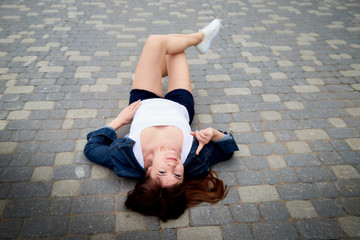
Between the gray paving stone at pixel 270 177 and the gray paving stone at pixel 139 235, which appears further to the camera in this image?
the gray paving stone at pixel 270 177

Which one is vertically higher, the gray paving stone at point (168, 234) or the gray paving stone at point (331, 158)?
the gray paving stone at point (331, 158)

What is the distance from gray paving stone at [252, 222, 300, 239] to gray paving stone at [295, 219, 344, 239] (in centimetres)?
9

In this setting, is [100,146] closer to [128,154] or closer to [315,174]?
[128,154]

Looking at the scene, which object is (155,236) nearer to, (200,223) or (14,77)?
(200,223)

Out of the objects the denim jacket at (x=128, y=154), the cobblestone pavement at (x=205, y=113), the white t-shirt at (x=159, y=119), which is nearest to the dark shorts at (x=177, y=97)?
the white t-shirt at (x=159, y=119)

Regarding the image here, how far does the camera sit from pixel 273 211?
8.25 ft

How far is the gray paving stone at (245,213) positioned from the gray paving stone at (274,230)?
0.08 meters

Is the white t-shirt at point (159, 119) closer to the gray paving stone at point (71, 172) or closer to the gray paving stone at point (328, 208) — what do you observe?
the gray paving stone at point (71, 172)

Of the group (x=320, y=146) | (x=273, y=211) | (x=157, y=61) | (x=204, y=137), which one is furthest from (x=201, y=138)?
(x=320, y=146)

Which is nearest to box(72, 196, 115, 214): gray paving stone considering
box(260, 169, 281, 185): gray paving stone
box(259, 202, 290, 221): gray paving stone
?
box(259, 202, 290, 221): gray paving stone

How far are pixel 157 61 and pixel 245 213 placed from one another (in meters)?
2.30

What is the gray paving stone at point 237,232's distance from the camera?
2312 mm

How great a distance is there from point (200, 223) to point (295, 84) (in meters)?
3.17

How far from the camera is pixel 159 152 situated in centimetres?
244
